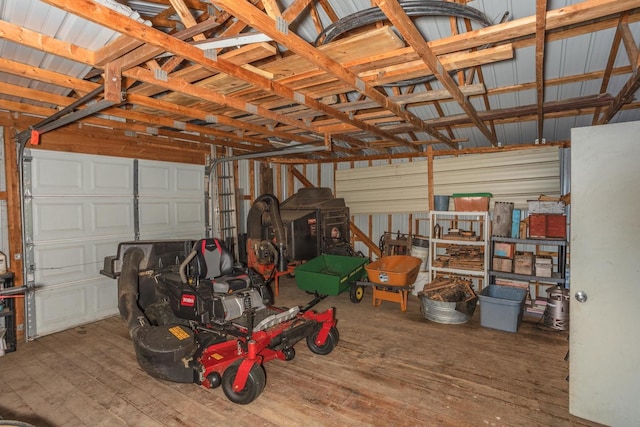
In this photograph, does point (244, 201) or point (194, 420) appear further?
point (244, 201)

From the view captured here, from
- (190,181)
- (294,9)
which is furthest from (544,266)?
(190,181)

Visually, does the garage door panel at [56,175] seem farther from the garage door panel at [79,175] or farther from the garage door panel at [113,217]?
the garage door panel at [113,217]

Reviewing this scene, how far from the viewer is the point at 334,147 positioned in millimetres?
7383

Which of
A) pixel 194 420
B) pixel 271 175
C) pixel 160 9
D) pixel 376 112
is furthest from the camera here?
pixel 271 175


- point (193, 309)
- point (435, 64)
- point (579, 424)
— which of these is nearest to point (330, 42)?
point (435, 64)

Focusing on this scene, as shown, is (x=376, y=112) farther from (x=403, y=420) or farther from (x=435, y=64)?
(x=403, y=420)

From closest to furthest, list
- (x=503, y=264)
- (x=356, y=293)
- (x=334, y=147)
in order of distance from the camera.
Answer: (x=503, y=264), (x=356, y=293), (x=334, y=147)

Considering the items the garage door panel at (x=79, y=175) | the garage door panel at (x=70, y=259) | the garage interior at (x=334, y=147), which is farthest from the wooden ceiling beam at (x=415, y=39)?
the garage door panel at (x=70, y=259)

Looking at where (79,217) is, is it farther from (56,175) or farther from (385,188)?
(385,188)

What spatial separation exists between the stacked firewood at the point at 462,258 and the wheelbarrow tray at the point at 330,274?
59.3 inches

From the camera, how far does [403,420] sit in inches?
113

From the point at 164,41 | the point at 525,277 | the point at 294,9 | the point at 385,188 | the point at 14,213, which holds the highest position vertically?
the point at 294,9

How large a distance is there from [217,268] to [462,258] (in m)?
4.48

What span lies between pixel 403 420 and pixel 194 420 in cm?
181
